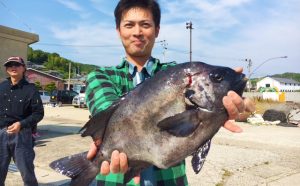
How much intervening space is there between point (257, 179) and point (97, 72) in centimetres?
582

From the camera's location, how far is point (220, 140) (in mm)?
13680

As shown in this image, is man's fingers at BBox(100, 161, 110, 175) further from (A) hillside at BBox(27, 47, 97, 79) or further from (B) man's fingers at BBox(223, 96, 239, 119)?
(A) hillside at BBox(27, 47, 97, 79)

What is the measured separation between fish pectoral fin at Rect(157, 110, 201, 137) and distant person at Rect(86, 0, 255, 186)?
0.61m

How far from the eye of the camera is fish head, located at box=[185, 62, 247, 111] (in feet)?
5.98

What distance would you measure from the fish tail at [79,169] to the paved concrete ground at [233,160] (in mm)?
4612

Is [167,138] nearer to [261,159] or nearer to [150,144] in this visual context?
[150,144]

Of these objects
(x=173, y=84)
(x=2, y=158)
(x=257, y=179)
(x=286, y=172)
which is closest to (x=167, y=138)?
(x=173, y=84)

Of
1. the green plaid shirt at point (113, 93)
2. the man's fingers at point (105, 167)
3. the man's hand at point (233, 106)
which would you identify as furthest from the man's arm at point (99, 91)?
the man's hand at point (233, 106)

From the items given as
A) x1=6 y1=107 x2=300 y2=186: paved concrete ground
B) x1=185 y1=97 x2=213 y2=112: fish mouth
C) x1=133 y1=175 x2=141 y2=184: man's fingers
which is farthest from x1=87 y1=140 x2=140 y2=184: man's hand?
x1=6 y1=107 x2=300 y2=186: paved concrete ground

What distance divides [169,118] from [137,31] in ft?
2.79

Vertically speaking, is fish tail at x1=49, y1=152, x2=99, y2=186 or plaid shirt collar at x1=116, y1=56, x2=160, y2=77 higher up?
plaid shirt collar at x1=116, y1=56, x2=160, y2=77

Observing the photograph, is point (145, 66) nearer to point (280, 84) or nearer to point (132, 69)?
point (132, 69)

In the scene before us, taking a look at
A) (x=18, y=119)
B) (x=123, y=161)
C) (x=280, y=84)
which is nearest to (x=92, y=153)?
(x=123, y=161)

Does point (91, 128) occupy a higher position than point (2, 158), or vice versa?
point (91, 128)
